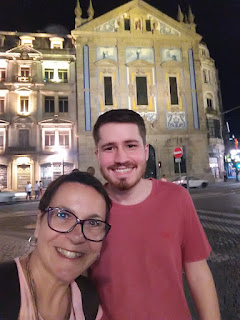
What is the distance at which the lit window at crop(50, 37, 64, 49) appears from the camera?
95.2 feet

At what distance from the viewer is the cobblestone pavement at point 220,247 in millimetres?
3165

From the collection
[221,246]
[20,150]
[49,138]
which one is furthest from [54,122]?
[221,246]

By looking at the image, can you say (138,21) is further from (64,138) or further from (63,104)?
(64,138)

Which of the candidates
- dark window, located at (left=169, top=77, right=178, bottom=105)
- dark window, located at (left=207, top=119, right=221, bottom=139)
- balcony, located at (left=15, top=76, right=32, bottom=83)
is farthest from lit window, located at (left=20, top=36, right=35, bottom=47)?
dark window, located at (left=207, top=119, right=221, bottom=139)

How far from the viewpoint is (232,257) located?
4797 mm

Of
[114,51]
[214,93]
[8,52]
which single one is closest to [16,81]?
[8,52]

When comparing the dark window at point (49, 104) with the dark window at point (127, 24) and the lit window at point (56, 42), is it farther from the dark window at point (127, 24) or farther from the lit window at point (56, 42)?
the dark window at point (127, 24)

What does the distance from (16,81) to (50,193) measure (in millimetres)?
28550

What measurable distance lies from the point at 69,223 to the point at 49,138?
Result: 86.6 feet

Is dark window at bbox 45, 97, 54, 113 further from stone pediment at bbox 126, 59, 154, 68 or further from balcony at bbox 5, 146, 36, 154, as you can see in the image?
stone pediment at bbox 126, 59, 154, 68

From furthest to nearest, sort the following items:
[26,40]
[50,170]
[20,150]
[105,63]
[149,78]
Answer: [26,40] < [149,78] < [105,63] < [50,170] < [20,150]

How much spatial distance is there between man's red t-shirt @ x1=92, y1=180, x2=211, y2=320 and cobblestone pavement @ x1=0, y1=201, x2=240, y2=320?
186 centimetres

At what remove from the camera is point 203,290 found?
1438 mm

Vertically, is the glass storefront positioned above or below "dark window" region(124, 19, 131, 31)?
below
